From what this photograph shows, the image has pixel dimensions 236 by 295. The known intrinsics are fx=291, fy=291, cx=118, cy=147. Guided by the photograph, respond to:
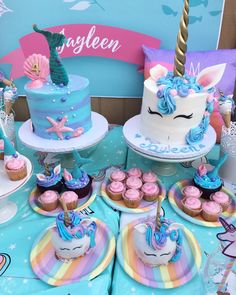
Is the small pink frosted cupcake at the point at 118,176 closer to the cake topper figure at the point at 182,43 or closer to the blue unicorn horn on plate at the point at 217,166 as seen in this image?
→ the blue unicorn horn on plate at the point at 217,166

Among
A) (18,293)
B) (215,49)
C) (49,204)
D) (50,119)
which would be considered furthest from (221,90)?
(18,293)

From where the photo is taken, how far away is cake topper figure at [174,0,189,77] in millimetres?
988

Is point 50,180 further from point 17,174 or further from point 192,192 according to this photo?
point 192,192

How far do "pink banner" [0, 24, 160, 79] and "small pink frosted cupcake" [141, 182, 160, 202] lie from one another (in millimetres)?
720

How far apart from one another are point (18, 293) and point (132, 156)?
2.57 feet

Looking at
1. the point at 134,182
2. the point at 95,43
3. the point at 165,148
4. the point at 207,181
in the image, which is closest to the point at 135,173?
the point at 134,182

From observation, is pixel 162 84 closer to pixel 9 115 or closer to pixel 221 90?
pixel 221 90

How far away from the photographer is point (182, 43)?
102 cm

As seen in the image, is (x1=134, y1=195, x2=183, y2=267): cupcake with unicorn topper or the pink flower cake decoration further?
the pink flower cake decoration

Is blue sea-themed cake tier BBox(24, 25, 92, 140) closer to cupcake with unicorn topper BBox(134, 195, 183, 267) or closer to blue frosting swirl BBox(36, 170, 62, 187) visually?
blue frosting swirl BBox(36, 170, 62, 187)

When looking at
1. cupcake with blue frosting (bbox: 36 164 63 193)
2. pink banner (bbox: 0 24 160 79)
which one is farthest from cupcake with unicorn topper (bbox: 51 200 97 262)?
pink banner (bbox: 0 24 160 79)

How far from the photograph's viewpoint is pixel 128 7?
143 cm

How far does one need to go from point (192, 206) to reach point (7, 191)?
646mm

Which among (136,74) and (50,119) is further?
(136,74)
